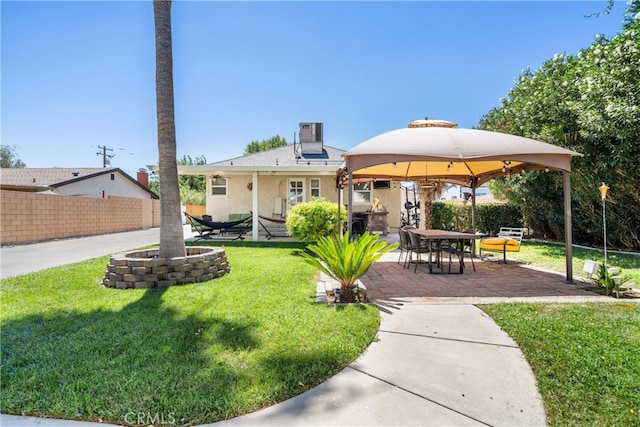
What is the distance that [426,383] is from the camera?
255 cm

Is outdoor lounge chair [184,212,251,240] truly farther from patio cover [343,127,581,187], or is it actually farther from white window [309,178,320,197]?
patio cover [343,127,581,187]

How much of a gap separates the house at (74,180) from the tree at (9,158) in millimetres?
20499

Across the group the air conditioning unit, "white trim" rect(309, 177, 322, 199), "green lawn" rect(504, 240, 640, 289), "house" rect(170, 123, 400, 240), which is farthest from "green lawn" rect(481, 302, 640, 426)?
the air conditioning unit

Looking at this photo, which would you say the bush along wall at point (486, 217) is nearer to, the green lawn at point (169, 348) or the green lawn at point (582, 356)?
the green lawn at point (582, 356)

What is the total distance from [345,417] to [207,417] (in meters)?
0.98

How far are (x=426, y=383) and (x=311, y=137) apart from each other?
656 inches

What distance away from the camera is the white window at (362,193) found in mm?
15656

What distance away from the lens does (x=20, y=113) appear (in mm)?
17312

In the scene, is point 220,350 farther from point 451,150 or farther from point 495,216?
point 495,216

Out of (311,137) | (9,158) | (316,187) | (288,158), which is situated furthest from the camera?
(9,158)

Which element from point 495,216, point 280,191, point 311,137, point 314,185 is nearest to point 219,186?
point 280,191

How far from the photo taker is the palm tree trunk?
5.96 m

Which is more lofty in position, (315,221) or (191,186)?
(191,186)

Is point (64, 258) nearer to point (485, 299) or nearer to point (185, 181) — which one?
point (485, 299)
